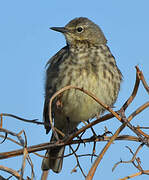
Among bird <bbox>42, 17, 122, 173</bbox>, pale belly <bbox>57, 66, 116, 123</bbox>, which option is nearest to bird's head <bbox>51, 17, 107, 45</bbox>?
bird <bbox>42, 17, 122, 173</bbox>

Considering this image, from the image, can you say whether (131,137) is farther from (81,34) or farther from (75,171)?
(81,34)

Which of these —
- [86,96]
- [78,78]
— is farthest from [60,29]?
[86,96]

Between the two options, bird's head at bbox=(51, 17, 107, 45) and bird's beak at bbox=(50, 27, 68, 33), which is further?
bird's head at bbox=(51, 17, 107, 45)

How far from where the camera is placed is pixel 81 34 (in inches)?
227

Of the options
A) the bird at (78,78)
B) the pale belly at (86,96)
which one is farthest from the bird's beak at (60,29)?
the pale belly at (86,96)

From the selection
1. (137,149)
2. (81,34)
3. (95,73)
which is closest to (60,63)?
(95,73)

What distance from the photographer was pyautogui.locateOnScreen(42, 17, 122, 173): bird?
15.4 ft

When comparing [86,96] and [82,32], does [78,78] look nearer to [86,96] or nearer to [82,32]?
[86,96]

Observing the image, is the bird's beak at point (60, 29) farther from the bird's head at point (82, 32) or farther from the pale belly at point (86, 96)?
the pale belly at point (86, 96)

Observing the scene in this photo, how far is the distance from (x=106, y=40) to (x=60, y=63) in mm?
1220

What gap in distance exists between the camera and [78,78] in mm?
4664

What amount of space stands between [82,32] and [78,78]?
135 cm

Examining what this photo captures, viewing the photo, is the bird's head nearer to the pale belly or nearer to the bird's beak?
the bird's beak

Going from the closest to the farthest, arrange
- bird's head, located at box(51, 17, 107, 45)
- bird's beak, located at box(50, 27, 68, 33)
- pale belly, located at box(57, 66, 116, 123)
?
pale belly, located at box(57, 66, 116, 123) → bird's beak, located at box(50, 27, 68, 33) → bird's head, located at box(51, 17, 107, 45)
